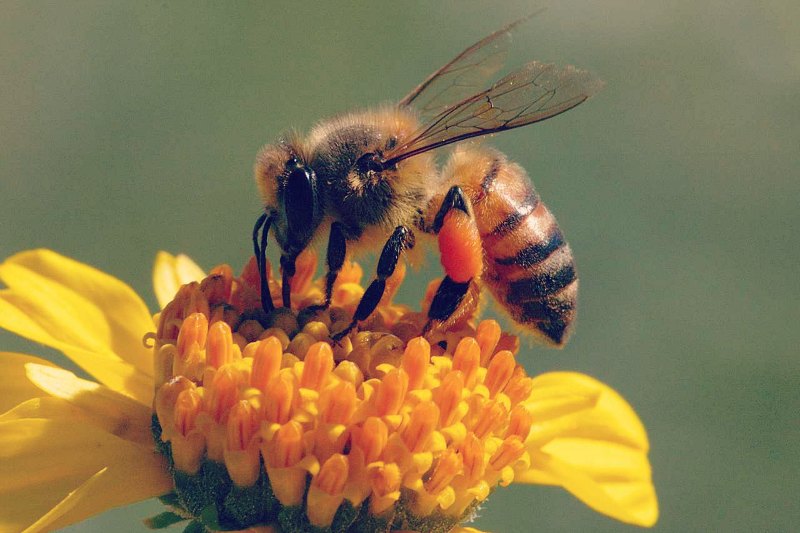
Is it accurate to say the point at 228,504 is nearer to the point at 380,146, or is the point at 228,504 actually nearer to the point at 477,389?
the point at 477,389

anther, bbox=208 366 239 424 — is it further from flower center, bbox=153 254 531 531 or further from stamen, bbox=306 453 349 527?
stamen, bbox=306 453 349 527

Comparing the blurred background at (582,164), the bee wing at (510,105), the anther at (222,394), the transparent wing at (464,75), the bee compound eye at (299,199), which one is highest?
the blurred background at (582,164)

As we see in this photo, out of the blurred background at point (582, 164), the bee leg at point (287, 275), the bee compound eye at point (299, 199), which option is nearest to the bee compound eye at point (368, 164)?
the bee compound eye at point (299, 199)

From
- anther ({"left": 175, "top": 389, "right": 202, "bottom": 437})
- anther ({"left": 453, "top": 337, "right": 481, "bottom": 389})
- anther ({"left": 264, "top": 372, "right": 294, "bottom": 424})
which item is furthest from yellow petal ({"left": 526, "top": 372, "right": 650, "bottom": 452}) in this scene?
anther ({"left": 175, "top": 389, "right": 202, "bottom": 437})

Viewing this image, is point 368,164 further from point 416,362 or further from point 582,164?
point 582,164

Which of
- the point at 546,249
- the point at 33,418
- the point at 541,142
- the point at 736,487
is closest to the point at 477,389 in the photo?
the point at 546,249

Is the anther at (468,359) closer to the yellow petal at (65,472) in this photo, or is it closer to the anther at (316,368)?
the anther at (316,368)
